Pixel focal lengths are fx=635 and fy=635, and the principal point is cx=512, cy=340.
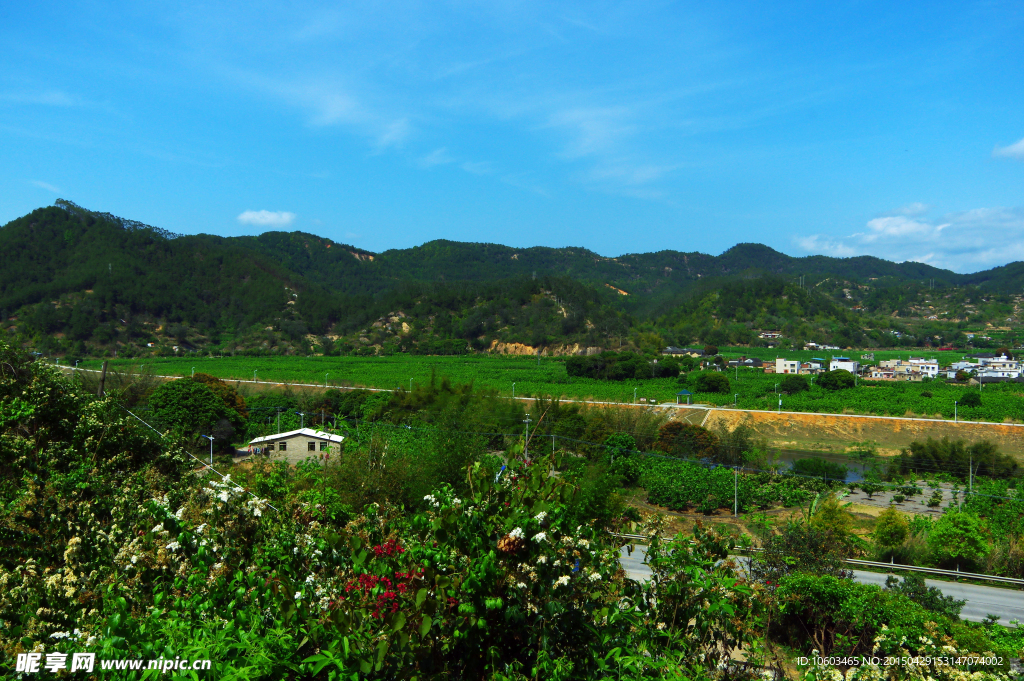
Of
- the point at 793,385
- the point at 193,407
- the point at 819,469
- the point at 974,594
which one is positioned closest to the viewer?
the point at 974,594

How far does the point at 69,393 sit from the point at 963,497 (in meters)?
27.2

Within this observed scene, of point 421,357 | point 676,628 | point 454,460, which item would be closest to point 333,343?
point 421,357

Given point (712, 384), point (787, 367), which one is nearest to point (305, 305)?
point (712, 384)

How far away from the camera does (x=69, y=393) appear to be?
5297 millimetres

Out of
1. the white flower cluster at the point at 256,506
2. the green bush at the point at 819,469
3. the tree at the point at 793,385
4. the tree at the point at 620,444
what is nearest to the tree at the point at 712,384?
the tree at the point at 793,385

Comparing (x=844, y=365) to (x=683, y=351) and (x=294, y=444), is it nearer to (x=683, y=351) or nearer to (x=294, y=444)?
(x=683, y=351)

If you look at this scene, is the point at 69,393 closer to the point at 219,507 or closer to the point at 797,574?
the point at 219,507

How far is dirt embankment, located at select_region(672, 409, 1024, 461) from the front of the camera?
33.7 metres

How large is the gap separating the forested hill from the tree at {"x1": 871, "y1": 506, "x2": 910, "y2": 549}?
64643 millimetres

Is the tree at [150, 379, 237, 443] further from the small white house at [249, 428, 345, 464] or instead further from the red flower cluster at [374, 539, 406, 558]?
the red flower cluster at [374, 539, 406, 558]

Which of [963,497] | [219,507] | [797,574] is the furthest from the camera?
[963,497]

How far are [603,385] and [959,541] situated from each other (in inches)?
1497

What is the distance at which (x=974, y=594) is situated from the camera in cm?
1405

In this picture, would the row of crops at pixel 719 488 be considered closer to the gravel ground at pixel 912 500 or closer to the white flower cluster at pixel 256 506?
the gravel ground at pixel 912 500
